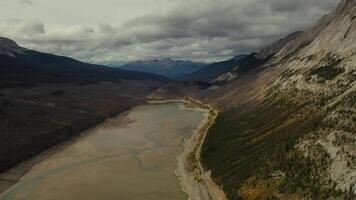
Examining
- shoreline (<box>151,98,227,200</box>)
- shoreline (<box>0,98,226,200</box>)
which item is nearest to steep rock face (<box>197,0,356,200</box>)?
shoreline (<box>151,98,227,200</box>)

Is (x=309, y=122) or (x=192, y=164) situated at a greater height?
(x=309, y=122)

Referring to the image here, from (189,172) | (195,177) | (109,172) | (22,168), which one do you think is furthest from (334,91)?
(22,168)

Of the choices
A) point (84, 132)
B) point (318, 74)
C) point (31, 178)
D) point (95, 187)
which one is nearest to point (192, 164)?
point (95, 187)

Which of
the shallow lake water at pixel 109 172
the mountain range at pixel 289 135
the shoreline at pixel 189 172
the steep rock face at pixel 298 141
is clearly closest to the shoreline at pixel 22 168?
the shoreline at pixel 189 172

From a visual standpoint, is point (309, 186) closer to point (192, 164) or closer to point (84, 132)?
point (192, 164)

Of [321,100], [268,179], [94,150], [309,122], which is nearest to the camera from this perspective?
[268,179]
